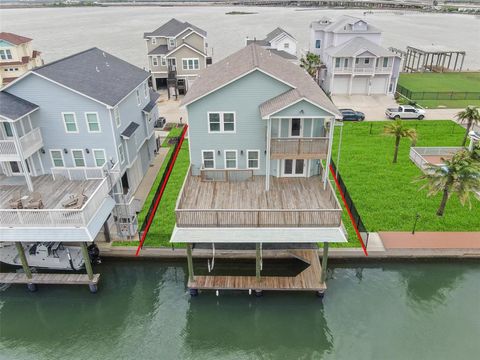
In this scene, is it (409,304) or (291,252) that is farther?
(291,252)

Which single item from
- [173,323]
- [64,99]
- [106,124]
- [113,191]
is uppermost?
[64,99]

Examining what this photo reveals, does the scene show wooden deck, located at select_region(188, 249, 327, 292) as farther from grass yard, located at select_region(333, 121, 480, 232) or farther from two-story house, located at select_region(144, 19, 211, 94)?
two-story house, located at select_region(144, 19, 211, 94)

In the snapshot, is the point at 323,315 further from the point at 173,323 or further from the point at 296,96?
the point at 296,96

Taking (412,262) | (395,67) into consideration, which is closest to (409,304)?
(412,262)

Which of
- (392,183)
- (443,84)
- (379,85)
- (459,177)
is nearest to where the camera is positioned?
(459,177)

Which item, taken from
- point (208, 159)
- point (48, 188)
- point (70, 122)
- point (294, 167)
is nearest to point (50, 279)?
point (48, 188)

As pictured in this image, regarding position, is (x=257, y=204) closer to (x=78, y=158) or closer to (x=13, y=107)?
(x=78, y=158)
